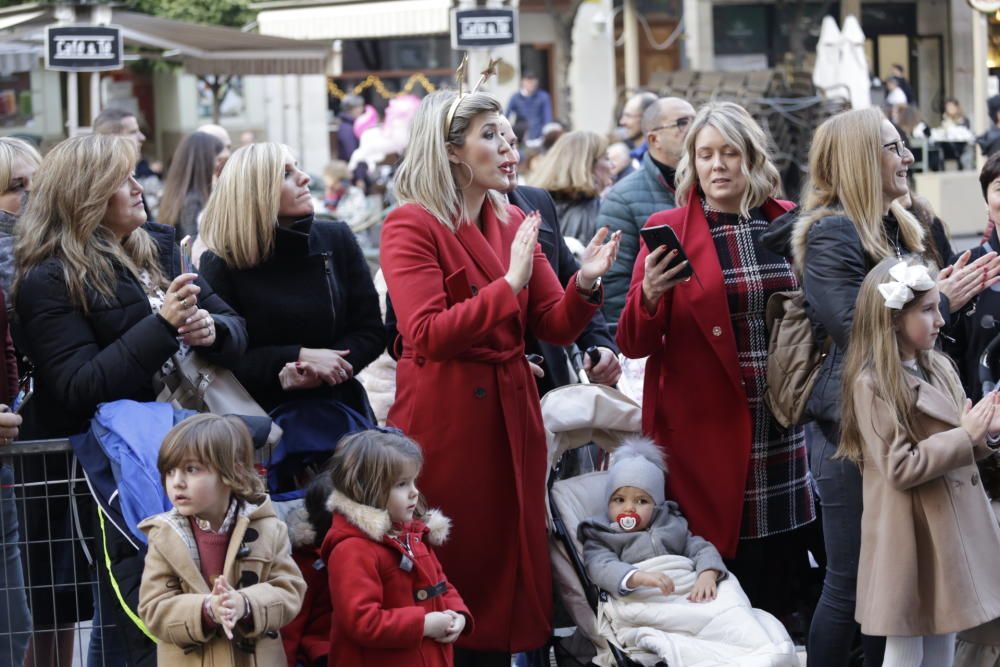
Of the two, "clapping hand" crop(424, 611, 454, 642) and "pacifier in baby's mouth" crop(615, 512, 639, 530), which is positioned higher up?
"pacifier in baby's mouth" crop(615, 512, 639, 530)

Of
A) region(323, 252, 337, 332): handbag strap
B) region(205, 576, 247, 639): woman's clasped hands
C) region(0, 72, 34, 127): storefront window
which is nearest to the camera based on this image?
region(205, 576, 247, 639): woman's clasped hands

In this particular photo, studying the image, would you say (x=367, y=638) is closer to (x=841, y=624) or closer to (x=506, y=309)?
(x=506, y=309)

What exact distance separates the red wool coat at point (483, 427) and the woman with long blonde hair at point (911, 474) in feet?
3.04

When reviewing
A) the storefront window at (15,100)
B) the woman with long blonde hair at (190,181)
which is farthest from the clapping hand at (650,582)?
the storefront window at (15,100)

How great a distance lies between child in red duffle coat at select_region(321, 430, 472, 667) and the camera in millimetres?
4602

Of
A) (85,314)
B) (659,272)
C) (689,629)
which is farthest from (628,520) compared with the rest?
(85,314)

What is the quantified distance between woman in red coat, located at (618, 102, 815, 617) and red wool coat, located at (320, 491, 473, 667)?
1.14 meters

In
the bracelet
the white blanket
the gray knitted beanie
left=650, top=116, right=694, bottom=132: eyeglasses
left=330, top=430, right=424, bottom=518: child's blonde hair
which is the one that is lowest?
the white blanket

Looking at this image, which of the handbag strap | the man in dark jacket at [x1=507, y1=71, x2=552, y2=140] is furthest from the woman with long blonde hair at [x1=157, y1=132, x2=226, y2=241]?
the man in dark jacket at [x1=507, y1=71, x2=552, y2=140]

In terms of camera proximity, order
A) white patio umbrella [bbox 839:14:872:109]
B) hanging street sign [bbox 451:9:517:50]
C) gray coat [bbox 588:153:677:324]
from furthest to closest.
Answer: white patio umbrella [bbox 839:14:872:109] → hanging street sign [bbox 451:9:517:50] → gray coat [bbox 588:153:677:324]

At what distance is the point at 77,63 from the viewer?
41.7 ft

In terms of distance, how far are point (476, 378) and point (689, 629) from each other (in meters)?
1.07

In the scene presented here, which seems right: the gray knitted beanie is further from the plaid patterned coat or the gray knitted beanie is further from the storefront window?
the storefront window

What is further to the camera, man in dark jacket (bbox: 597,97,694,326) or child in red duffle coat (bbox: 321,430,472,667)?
man in dark jacket (bbox: 597,97,694,326)
